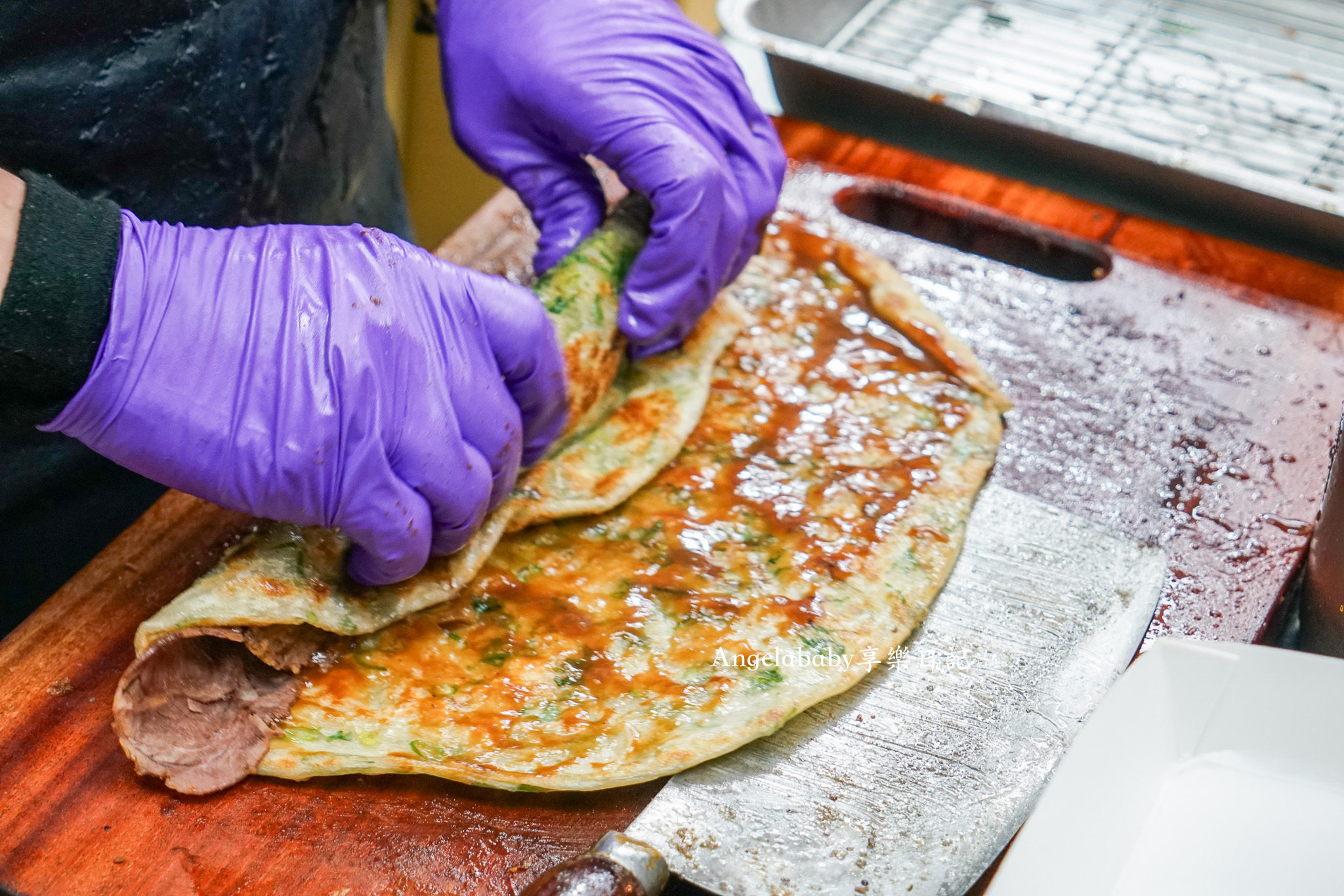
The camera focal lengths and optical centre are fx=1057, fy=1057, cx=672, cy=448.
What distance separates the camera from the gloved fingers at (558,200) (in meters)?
2.12

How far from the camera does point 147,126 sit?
5.67ft

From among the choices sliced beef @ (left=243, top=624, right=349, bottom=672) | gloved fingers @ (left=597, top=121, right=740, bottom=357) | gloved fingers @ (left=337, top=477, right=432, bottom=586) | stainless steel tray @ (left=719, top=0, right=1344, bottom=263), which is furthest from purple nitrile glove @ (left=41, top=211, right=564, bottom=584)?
stainless steel tray @ (left=719, top=0, right=1344, bottom=263)

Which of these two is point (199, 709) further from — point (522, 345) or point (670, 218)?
point (670, 218)

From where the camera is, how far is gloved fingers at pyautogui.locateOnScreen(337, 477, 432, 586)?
1479 millimetres

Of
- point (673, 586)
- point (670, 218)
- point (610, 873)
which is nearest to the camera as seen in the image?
point (610, 873)

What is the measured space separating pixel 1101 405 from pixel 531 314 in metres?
1.15

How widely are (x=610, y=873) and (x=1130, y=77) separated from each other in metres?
2.65

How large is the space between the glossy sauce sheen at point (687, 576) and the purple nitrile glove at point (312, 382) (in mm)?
169

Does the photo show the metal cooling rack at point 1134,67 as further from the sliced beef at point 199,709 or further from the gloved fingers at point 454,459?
the sliced beef at point 199,709

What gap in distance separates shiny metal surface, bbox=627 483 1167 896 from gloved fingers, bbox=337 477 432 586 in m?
0.50

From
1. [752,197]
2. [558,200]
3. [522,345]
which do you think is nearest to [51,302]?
[522,345]

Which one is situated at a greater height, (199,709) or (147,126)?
(147,126)

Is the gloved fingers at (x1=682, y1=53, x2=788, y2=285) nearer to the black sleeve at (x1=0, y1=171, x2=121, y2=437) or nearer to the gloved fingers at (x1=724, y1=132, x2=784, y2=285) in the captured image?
the gloved fingers at (x1=724, y1=132, x2=784, y2=285)

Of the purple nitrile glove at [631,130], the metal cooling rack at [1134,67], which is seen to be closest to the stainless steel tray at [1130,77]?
the metal cooling rack at [1134,67]
